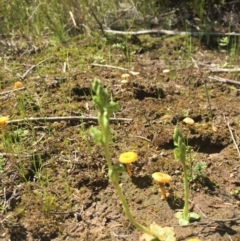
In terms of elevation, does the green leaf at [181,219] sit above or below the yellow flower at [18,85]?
below

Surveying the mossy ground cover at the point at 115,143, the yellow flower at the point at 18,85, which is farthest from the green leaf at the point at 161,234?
the yellow flower at the point at 18,85

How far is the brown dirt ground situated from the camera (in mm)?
2305

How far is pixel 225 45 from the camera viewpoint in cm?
442

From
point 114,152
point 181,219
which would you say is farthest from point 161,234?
point 114,152

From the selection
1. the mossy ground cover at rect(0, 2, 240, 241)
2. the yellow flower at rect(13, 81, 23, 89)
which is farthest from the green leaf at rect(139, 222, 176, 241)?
the yellow flower at rect(13, 81, 23, 89)

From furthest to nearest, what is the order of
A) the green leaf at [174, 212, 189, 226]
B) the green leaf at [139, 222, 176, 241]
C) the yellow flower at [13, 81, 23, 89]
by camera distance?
the yellow flower at [13, 81, 23, 89] < the green leaf at [174, 212, 189, 226] < the green leaf at [139, 222, 176, 241]

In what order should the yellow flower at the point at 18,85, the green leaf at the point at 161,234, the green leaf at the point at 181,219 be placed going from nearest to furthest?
the green leaf at the point at 161,234 → the green leaf at the point at 181,219 → the yellow flower at the point at 18,85

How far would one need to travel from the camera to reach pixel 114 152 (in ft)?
9.27

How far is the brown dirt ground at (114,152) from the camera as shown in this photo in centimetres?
230

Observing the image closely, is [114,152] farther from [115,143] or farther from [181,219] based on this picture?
[181,219]

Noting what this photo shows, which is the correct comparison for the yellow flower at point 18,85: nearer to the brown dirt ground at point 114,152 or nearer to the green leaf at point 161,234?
the brown dirt ground at point 114,152

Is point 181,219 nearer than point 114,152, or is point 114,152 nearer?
point 181,219

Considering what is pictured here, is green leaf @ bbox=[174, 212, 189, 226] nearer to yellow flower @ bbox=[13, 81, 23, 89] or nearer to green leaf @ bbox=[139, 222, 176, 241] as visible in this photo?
green leaf @ bbox=[139, 222, 176, 241]

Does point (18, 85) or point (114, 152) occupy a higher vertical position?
point (18, 85)
